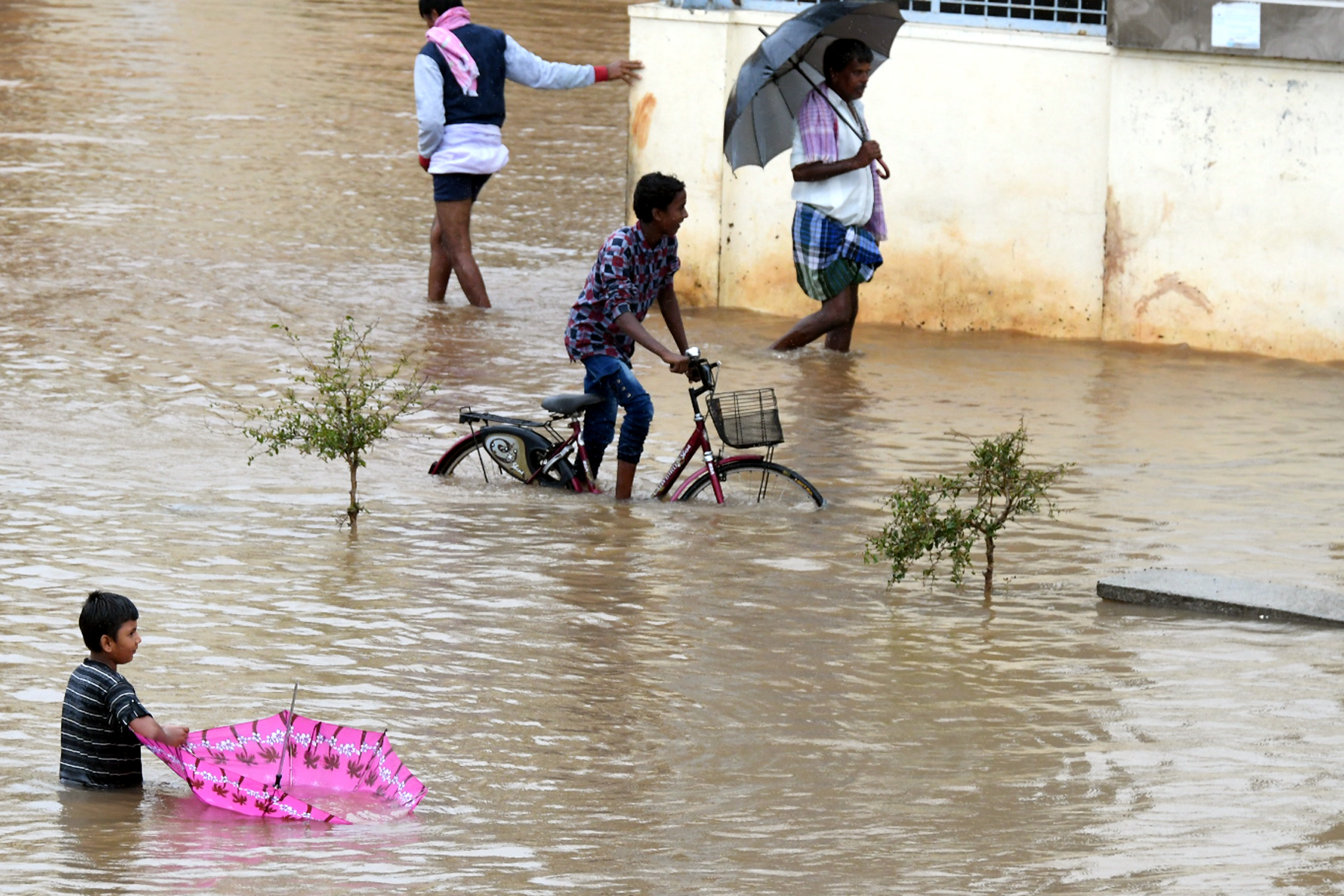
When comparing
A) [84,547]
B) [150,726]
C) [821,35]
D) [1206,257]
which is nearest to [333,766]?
[150,726]

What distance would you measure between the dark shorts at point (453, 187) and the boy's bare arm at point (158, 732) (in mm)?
7906

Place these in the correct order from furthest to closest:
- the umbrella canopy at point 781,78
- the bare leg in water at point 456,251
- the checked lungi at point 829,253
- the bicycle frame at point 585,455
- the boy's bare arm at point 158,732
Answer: the bare leg in water at point 456,251
the checked lungi at point 829,253
the umbrella canopy at point 781,78
the bicycle frame at point 585,455
the boy's bare arm at point 158,732

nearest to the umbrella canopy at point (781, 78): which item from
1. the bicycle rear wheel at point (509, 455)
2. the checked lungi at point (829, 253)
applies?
the checked lungi at point (829, 253)

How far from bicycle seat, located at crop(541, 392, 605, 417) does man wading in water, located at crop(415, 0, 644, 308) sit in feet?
14.0

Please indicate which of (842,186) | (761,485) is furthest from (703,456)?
(842,186)

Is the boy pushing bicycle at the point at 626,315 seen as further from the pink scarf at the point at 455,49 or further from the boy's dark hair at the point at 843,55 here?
the pink scarf at the point at 455,49

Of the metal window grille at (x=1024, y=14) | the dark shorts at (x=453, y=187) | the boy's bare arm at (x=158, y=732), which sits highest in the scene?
the metal window grille at (x=1024, y=14)

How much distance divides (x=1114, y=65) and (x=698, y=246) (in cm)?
293

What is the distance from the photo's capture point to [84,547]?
7.79m

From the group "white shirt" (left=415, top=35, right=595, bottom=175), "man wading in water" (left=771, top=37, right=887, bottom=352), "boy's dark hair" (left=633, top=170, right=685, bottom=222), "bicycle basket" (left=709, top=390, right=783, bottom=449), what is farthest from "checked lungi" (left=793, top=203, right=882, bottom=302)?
"bicycle basket" (left=709, top=390, right=783, bottom=449)

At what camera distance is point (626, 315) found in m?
8.81

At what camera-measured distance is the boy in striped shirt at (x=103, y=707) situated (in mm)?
5496

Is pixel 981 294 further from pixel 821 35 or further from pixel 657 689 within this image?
pixel 657 689

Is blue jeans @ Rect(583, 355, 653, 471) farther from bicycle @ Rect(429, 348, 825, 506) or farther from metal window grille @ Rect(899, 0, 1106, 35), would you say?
metal window grille @ Rect(899, 0, 1106, 35)
